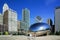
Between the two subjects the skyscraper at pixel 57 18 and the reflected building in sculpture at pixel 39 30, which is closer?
the reflected building in sculpture at pixel 39 30

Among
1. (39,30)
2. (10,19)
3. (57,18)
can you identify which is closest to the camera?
(39,30)

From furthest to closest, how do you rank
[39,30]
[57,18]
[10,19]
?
[10,19]
[57,18]
[39,30]

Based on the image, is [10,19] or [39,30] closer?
[39,30]

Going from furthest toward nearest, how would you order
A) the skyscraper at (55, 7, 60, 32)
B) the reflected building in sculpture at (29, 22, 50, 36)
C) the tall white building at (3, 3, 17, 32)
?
1. the tall white building at (3, 3, 17, 32)
2. the skyscraper at (55, 7, 60, 32)
3. the reflected building in sculpture at (29, 22, 50, 36)

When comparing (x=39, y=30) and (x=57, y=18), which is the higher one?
(x=57, y=18)

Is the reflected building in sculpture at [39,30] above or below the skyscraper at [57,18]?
below

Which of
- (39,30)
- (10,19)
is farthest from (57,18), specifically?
(39,30)

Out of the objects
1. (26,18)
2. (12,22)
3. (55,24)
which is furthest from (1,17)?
(55,24)

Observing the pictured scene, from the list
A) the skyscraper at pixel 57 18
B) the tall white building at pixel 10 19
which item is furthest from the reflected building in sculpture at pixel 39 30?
the tall white building at pixel 10 19

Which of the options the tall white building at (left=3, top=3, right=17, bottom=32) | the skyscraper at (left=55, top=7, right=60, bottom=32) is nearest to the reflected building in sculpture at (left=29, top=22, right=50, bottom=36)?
the skyscraper at (left=55, top=7, right=60, bottom=32)

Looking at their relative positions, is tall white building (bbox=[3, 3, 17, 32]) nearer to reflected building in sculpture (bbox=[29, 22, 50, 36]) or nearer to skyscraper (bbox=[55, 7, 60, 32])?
skyscraper (bbox=[55, 7, 60, 32])

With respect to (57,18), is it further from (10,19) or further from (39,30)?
(39,30)

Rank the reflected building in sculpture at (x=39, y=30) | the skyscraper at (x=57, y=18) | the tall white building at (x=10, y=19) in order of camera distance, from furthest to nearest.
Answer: the tall white building at (x=10, y=19), the skyscraper at (x=57, y=18), the reflected building in sculpture at (x=39, y=30)

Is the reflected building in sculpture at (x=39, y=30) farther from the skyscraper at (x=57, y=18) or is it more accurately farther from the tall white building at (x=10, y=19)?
the tall white building at (x=10, y=19)
